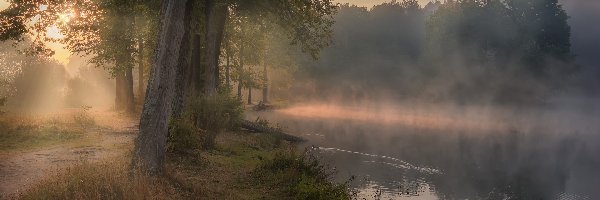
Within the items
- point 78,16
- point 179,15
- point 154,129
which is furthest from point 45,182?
point 78,16

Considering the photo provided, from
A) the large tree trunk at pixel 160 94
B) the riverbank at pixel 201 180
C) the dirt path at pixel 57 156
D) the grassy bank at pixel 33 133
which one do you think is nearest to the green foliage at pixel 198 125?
the riverbank at pixel 201 180

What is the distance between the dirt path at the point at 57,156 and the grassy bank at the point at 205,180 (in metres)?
1.37

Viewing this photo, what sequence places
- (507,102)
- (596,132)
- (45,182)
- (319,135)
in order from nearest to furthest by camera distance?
1. (45,182)
2. (319,135)
3. (596,132)
4. (507,102)

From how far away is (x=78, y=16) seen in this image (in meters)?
29.6

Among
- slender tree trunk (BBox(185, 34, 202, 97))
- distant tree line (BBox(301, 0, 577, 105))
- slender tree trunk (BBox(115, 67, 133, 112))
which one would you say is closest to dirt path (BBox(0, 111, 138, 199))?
slender tree trunk (BBox(185, 34, 202, 97))

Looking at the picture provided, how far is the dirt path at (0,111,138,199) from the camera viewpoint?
1184cm

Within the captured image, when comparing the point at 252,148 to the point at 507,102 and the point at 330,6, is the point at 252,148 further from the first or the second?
the point at 507,102

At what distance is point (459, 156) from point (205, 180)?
695 inches

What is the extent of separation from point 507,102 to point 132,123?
175 feet

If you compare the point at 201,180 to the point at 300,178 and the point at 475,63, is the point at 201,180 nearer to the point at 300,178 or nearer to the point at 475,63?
the point at 300,178

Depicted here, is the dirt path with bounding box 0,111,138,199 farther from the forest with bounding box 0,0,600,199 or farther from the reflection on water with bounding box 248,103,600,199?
the reflection on water with bounding box 248,103,600,199

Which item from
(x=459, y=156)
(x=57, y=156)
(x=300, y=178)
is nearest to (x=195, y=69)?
(x=57, y=156)

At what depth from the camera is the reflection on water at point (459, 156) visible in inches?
747

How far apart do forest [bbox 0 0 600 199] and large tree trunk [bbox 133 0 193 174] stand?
0.12 ft
